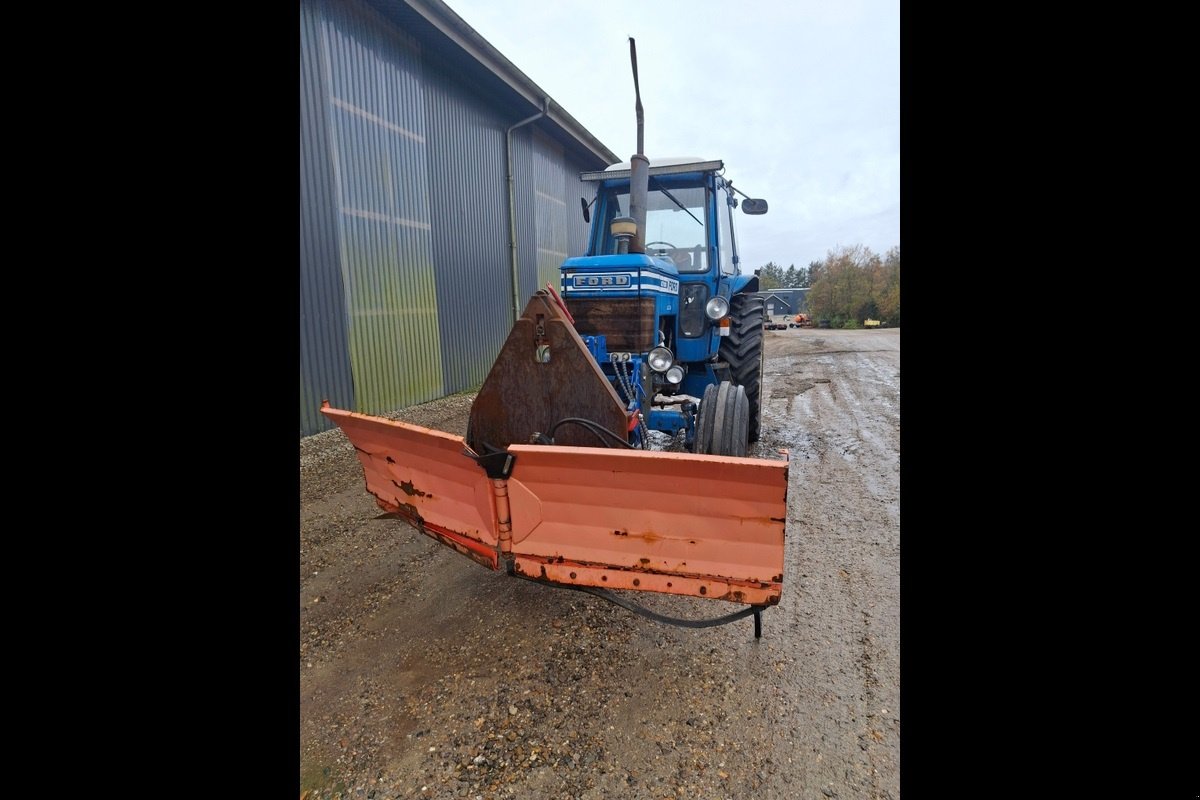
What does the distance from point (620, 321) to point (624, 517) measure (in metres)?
2.14

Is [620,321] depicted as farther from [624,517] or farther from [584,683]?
[584,683]

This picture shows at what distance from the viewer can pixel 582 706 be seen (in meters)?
2.04

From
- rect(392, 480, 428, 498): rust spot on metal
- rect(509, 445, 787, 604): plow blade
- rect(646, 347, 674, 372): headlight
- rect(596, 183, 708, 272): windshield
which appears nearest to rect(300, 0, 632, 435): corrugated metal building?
rect(596, 183, 708, 272): windshield

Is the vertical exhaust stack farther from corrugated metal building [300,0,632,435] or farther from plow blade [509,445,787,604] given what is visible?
corrugated metal building [300,0,632,435]

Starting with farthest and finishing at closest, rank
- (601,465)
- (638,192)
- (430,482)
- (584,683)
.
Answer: (638,192)
(430,482)
(584,683)
(601,465)

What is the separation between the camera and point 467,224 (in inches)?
350

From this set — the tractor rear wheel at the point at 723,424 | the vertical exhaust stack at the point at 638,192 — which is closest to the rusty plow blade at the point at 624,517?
the tractor rear wheel at the point at 723,424

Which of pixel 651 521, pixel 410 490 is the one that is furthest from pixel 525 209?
pixel 651 521

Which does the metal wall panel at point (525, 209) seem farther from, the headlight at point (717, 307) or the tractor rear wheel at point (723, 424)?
the tractor rear wheel at point (723, 424)

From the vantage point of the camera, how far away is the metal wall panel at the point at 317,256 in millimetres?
5961

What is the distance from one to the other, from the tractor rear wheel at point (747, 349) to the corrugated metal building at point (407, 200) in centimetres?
434

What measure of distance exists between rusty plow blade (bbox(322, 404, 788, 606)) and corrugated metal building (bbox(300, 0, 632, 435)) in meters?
4.38

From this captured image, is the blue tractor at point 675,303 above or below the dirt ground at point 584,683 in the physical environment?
above

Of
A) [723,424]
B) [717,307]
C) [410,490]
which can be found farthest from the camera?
[717,307]
